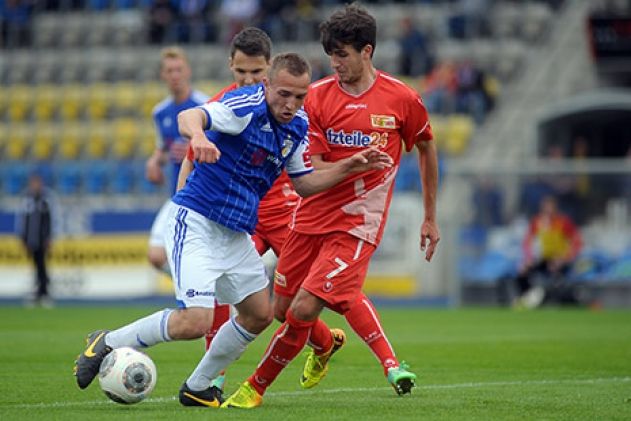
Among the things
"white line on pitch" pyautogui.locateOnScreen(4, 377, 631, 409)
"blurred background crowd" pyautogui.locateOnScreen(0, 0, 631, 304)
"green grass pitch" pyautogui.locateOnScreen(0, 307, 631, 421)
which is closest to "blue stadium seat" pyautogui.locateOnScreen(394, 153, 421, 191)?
"blurred background crowd" pyautogui.locateOnScreen(0, 0, 631, 304)

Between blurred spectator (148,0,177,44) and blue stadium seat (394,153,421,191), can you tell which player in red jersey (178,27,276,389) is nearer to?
blue stadium seat (394,153,421,191)

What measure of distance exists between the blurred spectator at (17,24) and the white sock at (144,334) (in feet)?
86.4

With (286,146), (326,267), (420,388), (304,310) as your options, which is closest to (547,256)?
(420,388)

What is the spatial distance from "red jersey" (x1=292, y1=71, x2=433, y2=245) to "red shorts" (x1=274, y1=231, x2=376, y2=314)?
2.7 inches

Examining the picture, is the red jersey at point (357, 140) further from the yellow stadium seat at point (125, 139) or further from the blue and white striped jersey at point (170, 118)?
the yellow stadium seat at point (125, 139)

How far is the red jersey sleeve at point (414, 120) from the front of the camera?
907 centimetres

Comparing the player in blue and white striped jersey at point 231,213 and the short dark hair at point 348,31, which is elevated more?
the short dark hair at point 348,31

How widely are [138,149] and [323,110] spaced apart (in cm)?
2090

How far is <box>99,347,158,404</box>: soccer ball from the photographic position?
781cm

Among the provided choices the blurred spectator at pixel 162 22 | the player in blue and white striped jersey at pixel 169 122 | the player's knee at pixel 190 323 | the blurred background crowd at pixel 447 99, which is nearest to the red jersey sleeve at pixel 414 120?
the player's knee at pixel 190 323

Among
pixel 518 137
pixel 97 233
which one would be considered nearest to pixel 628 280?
pixel 518 137

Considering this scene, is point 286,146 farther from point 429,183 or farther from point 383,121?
point 429,183

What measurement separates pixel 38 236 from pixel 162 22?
30.6 feet

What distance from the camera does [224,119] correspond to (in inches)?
309
